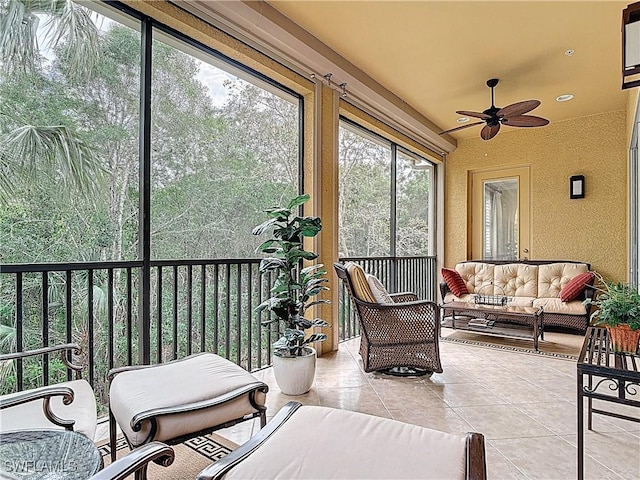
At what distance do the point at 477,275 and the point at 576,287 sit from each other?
1363mm

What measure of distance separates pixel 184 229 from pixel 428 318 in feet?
6.73

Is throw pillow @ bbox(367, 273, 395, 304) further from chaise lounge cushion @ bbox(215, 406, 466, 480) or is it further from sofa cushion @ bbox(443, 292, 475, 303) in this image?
sofa cushion @ bbox(443, 292, 475, 303)

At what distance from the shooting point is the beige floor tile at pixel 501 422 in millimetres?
2256

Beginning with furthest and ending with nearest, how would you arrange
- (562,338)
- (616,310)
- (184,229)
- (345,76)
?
1. (562,338)
2. (345,76)
3. (184,229)
4. (616,310)

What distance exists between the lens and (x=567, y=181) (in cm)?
577

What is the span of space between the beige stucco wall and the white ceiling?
2.31 feet

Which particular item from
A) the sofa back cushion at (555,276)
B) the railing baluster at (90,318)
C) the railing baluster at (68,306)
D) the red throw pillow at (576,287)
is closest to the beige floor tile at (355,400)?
the railing baluster at (90,318)

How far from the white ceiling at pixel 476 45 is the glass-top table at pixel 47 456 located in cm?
303

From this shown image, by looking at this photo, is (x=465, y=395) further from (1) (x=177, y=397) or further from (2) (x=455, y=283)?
(2) (x=455, y=283)

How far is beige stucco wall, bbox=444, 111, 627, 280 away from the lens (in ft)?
17.6

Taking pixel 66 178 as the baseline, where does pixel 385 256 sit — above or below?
below

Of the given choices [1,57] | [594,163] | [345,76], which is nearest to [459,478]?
[1,57]

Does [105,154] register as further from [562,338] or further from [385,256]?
[562,338]

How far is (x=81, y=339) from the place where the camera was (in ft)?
7.83
